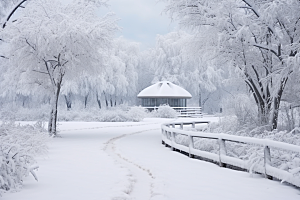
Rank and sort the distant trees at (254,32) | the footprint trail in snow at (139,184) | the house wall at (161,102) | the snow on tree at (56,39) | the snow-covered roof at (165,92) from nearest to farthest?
the footprint trail in snow at (139,184) → the distant trees at (254,32) → the snow on tree at (56,39) → the snow-covered roof at (165,92) → the house wall at (161,102)

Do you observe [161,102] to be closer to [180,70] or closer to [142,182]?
[180,70]

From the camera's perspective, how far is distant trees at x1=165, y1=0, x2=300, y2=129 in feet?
44.1

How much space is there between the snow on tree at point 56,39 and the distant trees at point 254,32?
5.15 meters

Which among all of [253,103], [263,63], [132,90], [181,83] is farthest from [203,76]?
[263,63]

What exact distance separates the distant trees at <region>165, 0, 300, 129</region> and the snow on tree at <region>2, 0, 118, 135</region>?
515cm

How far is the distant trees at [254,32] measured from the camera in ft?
44.1

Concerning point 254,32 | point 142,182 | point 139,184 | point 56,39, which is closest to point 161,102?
point 56,39

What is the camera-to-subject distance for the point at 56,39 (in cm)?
1825

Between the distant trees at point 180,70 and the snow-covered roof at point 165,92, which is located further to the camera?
the distant trees at point 180,70

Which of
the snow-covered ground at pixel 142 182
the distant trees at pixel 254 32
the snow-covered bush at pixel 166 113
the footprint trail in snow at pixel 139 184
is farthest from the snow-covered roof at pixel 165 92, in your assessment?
the footprint trail in snow at pixel 139 184

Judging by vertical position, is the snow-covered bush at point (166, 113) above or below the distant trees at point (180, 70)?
below

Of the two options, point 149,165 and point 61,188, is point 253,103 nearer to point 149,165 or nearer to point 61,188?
point 149,165

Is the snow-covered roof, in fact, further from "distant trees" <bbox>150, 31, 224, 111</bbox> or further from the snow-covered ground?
the snow-covered ground

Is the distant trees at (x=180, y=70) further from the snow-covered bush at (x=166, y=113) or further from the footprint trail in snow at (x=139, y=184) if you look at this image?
the footprint trail in snow at (x=139, y=184)
